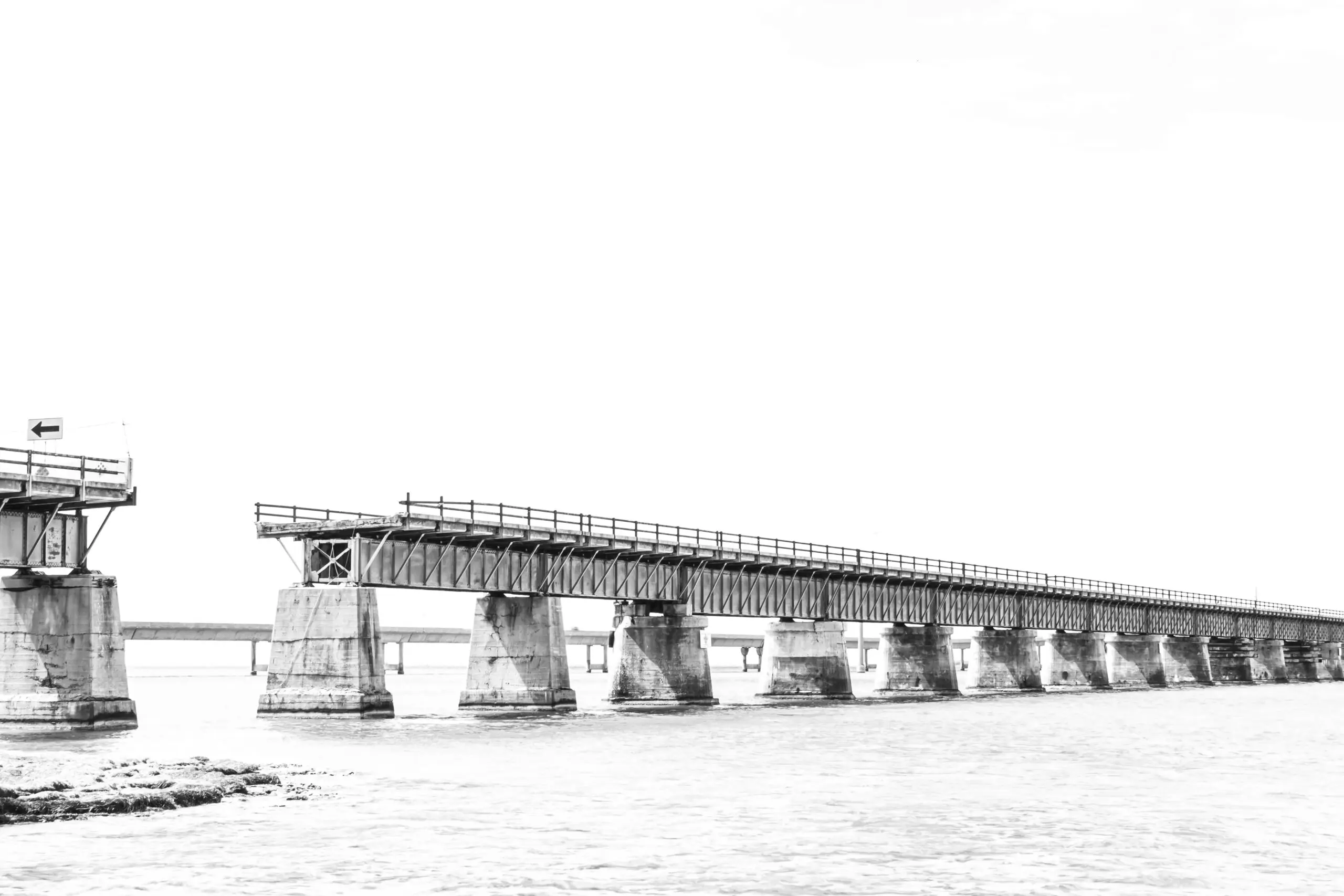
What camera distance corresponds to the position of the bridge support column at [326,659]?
181ft

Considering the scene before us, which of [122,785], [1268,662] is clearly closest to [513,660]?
[122,785]

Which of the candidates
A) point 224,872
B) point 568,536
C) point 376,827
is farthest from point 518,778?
point 568,536

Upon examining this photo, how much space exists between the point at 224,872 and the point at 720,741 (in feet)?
97.8

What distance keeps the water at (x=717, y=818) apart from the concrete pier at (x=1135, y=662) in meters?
75.4

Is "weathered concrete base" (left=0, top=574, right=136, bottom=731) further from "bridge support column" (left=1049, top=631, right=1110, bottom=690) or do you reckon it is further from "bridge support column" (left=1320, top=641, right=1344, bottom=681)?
"bridge support column" (left=1320, top=641, right=1344, bottom=681)

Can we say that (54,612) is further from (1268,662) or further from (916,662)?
(1268,662)

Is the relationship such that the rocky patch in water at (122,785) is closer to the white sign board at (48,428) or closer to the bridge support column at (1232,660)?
the white sign board at (48,428)

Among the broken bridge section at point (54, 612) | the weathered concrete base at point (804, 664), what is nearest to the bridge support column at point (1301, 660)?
the weathered concrete base at point (804, 664)

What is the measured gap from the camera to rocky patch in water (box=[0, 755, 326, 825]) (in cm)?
2667

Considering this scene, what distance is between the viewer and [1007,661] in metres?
112

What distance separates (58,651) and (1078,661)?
91502 mm

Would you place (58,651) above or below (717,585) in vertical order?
below

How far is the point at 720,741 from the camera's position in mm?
49875

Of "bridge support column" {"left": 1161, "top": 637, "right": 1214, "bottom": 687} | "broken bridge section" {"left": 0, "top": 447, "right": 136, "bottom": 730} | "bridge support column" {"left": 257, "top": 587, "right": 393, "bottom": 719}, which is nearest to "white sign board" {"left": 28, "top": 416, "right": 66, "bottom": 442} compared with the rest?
"broken bridge section" {"left": 0, "top": 447, "right": 136, "bottom": 730}
